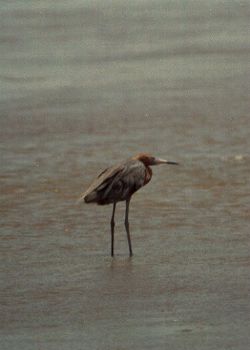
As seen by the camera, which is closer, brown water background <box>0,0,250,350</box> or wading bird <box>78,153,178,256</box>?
brown water background <box>0,0,250,350</box>

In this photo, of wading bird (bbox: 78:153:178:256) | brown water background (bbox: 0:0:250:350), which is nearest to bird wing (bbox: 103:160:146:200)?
wading bird (bbox: 78:153:178:256)

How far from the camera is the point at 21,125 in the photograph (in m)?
15.9

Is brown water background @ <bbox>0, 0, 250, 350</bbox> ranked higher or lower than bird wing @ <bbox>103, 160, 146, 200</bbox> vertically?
lower

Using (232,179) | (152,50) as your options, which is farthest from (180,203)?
(152,50)

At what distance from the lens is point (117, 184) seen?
32.3ft

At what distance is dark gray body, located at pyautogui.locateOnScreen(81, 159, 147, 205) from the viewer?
32.1ft

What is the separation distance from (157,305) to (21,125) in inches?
315

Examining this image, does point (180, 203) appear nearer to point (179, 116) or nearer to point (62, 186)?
point (62, 186)

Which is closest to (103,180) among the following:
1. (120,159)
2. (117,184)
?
(117,184)

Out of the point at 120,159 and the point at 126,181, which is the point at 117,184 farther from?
the point at 120,159

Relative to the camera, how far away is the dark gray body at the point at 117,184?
32.1 ft

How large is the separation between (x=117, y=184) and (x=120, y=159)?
375 cm

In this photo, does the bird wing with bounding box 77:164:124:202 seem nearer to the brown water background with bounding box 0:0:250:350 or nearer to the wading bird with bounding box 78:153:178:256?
the wading bird with bounding box 78:153:178:256

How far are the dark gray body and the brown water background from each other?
1.19 ft
